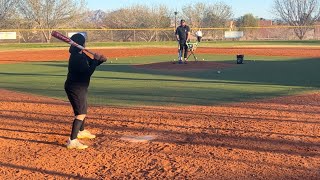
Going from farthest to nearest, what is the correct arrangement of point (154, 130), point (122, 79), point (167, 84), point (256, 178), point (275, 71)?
point (275, 71), point (122, 79), point (167, 84), point (154, 130), point (256, 178)

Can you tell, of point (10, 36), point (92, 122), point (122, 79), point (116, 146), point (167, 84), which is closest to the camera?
point (116, 146)

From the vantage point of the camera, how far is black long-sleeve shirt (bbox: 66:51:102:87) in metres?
6.73

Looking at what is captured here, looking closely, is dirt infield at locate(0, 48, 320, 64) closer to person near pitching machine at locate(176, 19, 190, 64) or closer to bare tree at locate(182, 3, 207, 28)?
person near pitching machine at locate(176, 19, 190, 64)

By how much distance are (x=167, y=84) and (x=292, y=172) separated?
9236 mm

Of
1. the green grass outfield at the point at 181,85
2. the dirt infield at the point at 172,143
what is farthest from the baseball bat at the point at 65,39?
the green grass outfield at the point at 181,85

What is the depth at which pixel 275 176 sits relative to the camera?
5.09 metres

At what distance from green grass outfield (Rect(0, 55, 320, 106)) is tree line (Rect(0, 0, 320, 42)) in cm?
3862

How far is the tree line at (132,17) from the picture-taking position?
63.9 m

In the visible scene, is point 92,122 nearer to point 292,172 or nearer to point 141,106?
point 141,106

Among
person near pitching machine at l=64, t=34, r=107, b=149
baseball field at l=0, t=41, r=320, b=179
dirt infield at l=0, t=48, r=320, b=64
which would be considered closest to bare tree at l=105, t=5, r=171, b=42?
dirt infield at l=0, t=48, r=320, b=64

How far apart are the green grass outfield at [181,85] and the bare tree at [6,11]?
48.4 meters

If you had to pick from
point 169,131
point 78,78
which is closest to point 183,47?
Result: point 169,131

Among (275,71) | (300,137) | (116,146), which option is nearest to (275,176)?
(300,137)

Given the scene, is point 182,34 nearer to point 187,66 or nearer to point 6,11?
point 187,66
